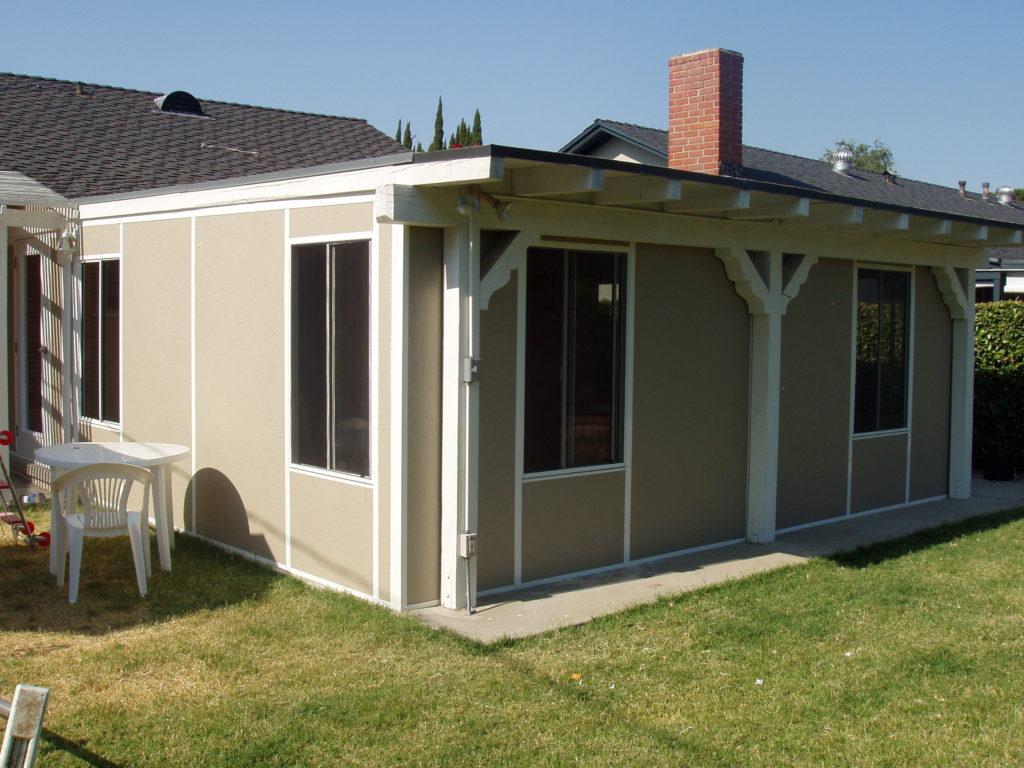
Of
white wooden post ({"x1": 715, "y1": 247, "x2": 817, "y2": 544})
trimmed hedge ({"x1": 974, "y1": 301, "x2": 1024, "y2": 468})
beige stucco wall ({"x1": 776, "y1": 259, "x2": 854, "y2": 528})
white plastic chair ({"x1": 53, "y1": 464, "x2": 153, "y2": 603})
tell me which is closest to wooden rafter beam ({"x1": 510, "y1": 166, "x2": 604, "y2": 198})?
white wooden post ({"x1": 715, "y1": 247, "x2": 817, "y2": 544})

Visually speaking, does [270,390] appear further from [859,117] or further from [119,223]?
[859,117]

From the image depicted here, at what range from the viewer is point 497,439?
6.71 m

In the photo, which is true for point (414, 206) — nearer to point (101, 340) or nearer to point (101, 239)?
point (101, 239)

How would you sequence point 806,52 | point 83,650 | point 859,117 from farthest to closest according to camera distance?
point 859,117 < point 806,52 < point 83,650

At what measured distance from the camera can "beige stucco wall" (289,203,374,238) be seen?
6.45 metres

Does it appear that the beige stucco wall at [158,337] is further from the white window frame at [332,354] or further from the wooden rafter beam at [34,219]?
the white window frame at [332,354]

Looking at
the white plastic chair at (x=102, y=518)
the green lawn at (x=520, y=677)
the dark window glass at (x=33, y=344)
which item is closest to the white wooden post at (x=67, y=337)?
the dark window glass at (x=33, y=344)

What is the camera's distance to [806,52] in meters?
18.3

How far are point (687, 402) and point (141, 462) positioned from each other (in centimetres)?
401

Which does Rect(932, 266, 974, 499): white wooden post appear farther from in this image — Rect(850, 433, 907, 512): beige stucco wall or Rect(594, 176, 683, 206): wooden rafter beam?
Rect(594, 176, 683, 206): wooden rafter beam

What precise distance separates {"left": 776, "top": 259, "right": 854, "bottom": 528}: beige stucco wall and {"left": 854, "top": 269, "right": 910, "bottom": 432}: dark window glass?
0.26 meters

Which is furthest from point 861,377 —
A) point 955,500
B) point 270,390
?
point 270,390

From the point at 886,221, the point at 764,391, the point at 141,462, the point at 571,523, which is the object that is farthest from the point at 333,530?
the point at 886,221

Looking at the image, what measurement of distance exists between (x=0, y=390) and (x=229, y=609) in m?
3.35
